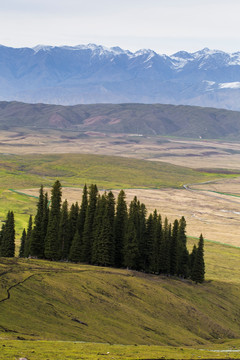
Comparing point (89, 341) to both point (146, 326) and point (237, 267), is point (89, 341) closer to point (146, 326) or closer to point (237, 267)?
point (146, 326)

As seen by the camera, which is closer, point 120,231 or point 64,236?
point 64,236

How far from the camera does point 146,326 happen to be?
7212cm

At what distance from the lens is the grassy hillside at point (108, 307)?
2444 inches

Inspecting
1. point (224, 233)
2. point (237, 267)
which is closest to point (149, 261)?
point (237, 267)

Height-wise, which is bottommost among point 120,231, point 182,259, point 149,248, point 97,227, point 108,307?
point 108,307

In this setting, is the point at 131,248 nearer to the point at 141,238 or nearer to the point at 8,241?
the point at 141,238

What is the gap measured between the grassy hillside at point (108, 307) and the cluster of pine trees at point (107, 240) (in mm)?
6352

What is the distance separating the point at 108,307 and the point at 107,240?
29955 mm

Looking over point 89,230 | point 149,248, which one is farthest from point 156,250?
point 89,230

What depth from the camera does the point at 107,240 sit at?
104m

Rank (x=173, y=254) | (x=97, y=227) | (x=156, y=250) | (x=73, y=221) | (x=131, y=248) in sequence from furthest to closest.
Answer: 1. (x=73, y=221)
2. (x=173, y=254)
3. (x=97, y=227)
4. (x=156, y=250)
5. (x=131, y=248)

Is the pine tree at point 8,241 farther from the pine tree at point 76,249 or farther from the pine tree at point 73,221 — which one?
the pine tree at point 73,221

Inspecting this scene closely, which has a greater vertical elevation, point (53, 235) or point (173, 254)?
point (53, 235)

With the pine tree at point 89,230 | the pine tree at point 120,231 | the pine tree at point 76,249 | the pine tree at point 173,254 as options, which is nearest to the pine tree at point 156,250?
the pine tree at point 173,254
